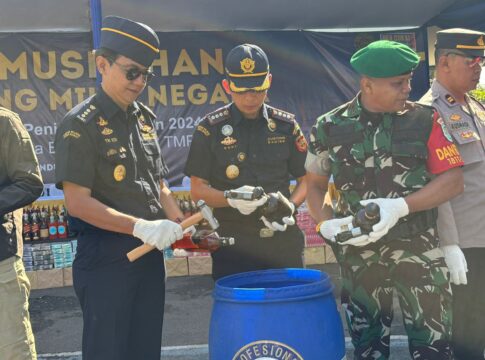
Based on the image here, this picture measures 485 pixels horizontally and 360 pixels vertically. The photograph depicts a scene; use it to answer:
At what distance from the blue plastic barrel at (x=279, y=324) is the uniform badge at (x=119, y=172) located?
2.05 ft

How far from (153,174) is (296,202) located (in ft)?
2.46

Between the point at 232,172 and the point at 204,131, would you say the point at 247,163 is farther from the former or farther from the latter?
the point at 204,131

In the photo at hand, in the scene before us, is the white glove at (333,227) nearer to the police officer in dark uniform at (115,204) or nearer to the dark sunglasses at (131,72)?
the police officer in dark uniform at (115,204)

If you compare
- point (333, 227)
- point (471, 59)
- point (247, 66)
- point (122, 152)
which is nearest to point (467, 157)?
point (471, 59)

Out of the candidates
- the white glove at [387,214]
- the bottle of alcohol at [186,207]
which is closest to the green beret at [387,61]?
the white glove at [387,214]

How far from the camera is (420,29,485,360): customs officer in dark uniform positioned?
2893 millimetres

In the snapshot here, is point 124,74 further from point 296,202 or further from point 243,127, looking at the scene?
point 296,202

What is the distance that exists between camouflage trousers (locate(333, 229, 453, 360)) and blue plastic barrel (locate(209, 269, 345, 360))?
1.13 feet

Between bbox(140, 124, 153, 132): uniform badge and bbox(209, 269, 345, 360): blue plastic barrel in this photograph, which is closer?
bbox(209, 269, 345, 360): blue plastic barrel

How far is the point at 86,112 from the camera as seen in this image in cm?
232

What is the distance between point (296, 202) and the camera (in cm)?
288

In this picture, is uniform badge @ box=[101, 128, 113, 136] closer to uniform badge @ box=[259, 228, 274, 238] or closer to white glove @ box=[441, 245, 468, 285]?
uniform badge @ box=[259, 228, 274, 238]

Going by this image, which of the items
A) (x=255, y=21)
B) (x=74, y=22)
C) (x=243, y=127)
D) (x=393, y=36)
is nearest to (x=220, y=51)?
(x=255, y=21)

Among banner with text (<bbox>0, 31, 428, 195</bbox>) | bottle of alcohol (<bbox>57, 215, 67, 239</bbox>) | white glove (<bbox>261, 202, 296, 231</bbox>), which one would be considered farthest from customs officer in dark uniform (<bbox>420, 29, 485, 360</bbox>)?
bottle of alcohol (<bbox>57, 215, 67, 239</bbox>)
